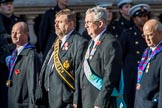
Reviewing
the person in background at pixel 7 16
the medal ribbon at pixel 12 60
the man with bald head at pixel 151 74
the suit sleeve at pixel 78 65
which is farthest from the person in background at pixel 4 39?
the man with bald head at pixel 151 74

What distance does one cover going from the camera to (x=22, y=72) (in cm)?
980

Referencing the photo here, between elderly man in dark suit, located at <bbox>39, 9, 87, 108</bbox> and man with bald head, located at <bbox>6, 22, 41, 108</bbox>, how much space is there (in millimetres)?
314

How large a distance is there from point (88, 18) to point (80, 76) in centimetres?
68

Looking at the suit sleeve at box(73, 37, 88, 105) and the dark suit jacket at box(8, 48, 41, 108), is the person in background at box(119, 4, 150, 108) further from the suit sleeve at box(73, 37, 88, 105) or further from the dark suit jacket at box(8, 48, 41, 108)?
the suit sleeve at box(73, 37, 88, 105)

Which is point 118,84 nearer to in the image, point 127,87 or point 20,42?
point 20,42

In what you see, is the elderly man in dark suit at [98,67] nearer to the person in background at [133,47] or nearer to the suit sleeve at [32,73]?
the suit sleeve at [32,73]

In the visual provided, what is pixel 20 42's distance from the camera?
984cm

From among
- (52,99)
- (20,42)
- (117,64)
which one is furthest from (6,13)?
(117,64)

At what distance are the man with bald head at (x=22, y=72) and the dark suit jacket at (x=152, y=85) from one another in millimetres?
1551

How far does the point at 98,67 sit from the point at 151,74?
24.8 inches

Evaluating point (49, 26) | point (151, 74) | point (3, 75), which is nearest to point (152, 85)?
point (151, 74)

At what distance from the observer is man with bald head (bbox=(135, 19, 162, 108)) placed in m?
Answer: 8.61

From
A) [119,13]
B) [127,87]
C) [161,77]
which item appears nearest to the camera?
[161,77]

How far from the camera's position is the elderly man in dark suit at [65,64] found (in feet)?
30.6
